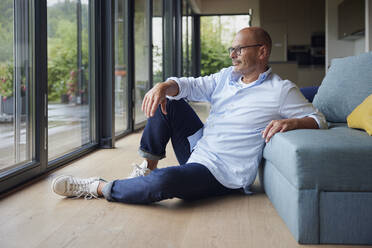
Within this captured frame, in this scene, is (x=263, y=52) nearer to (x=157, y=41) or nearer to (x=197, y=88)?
(x=197, y=88)

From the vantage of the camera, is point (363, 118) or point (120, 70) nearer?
point (363, 118)

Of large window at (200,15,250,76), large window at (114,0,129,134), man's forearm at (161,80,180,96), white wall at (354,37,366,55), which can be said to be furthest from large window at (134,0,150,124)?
large window at (200,15,250,76)

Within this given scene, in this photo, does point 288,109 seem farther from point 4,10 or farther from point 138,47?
point 138,47

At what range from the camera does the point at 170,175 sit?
6.17 ft

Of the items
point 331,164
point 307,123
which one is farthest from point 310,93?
point 331,164

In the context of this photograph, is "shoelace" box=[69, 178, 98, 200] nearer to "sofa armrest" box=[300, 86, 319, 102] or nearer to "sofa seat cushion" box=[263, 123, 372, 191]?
"sofa seat cushion" box=[263, 123, 372, 191]

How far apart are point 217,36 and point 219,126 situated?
34.8 feet

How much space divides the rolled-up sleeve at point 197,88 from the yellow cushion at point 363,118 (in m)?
0.71

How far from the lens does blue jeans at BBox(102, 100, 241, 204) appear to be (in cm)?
190

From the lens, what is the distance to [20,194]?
2229 millimetres

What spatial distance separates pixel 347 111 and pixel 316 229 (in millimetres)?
1033

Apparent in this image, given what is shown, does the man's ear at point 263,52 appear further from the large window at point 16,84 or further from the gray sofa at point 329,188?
the large window at point 16,84

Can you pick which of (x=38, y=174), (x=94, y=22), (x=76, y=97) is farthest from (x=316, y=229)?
(x=94, y=22)

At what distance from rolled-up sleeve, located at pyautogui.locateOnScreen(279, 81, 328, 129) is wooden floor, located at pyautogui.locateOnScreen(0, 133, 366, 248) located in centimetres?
46
